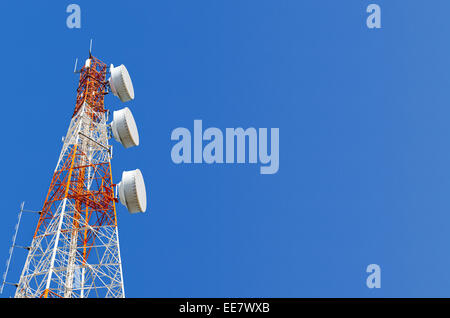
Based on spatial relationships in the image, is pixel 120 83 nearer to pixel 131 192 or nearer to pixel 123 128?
pixel 123 128

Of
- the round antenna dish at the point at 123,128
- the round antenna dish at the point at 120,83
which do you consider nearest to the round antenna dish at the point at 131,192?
the round antenna dish at the point at 123,128

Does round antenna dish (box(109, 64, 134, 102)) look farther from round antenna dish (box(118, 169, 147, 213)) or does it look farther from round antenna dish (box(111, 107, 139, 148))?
round antenna dish (box(118, 169, 147, 213))

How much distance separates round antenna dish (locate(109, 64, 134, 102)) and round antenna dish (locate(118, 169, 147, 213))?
10.5 metres

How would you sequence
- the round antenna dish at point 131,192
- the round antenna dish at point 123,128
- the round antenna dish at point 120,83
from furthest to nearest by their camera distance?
the round antenna dish at point 120,83 → the round antenna dish at point 123,128 → the round antenna dish at point 131,192

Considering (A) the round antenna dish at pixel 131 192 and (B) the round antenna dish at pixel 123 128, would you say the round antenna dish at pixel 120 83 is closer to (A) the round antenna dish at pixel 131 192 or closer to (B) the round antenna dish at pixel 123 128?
(B) the round antenna dish at pixel 123 128

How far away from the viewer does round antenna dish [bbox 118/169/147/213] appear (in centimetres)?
4225

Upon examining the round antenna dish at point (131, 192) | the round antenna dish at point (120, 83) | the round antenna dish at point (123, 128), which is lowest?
the round antenna dish at point (131, 192)

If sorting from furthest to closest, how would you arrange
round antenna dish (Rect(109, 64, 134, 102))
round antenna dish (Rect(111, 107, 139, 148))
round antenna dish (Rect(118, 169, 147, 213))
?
1. round antenna dish (Rect(109, 64, 134, 102))
2. round antenna dish (Rect(111, 107, 139, 148))
3. round antenna dish (Rect(118, 169, 147, 213))

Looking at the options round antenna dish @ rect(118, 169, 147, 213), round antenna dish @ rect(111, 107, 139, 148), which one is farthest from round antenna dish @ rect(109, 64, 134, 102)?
round antenna dish @ rect(118, 169, 147, 213)

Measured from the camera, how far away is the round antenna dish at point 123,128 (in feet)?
151

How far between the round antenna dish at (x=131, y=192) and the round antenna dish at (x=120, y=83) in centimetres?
1054

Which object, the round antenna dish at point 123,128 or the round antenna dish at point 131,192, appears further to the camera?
the round antenna dish at point 123,128
